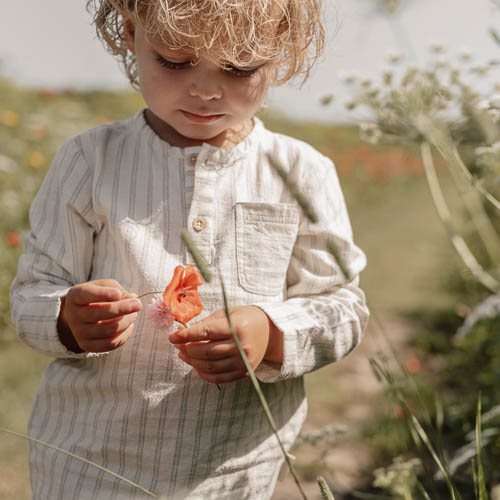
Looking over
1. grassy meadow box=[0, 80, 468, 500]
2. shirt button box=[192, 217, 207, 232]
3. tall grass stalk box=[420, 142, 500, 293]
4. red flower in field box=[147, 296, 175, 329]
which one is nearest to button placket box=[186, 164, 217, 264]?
shirt button box=[192, 217, 207, 232]

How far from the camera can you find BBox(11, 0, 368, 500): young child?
136 cm

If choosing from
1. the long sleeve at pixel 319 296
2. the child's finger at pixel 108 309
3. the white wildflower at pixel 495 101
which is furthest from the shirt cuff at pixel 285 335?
the white wildflower at pixel 495 101

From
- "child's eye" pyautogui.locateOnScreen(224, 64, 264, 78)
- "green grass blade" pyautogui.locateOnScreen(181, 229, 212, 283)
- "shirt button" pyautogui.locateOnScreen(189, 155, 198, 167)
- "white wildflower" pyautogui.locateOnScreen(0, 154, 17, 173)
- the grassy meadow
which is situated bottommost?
the grassy meadow

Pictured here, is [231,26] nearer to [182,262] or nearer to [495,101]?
[182,262]

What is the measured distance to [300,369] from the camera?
55.9 inches

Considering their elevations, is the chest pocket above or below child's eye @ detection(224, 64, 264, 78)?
below

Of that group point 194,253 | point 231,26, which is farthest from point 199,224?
point 194,253

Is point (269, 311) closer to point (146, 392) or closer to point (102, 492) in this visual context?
point (146, 392)

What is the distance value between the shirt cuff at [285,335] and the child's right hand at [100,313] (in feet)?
0.81

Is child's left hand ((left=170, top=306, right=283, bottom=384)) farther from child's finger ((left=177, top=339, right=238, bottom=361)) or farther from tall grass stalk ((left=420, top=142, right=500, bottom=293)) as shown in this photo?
tall grass stalk ((left=420, top=142, right=500, bottom=293))

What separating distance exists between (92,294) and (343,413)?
2.09m

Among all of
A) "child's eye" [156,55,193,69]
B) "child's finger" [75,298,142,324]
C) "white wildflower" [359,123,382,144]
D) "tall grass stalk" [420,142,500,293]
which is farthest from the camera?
"white wildflower" [359,123,382,144]

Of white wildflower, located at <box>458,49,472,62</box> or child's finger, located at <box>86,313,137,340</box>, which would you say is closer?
child's finger, located at <box>86,313,137,340</box>

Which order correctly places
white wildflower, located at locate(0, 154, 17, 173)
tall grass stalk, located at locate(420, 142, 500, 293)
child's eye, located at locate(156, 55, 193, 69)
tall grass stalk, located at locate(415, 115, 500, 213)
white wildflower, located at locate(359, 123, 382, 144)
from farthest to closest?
white wildflower, located at locate(0, 154, 17, 173)
white wildflower, located at locate(359, 123, 382, 144)
tall grass stalk, located at locate(420, 142, 500, 293)
tall grass stalk, located at locate(415, 115, 500, 213)
child's eye, located at locate(156, 55, 193, 69)
